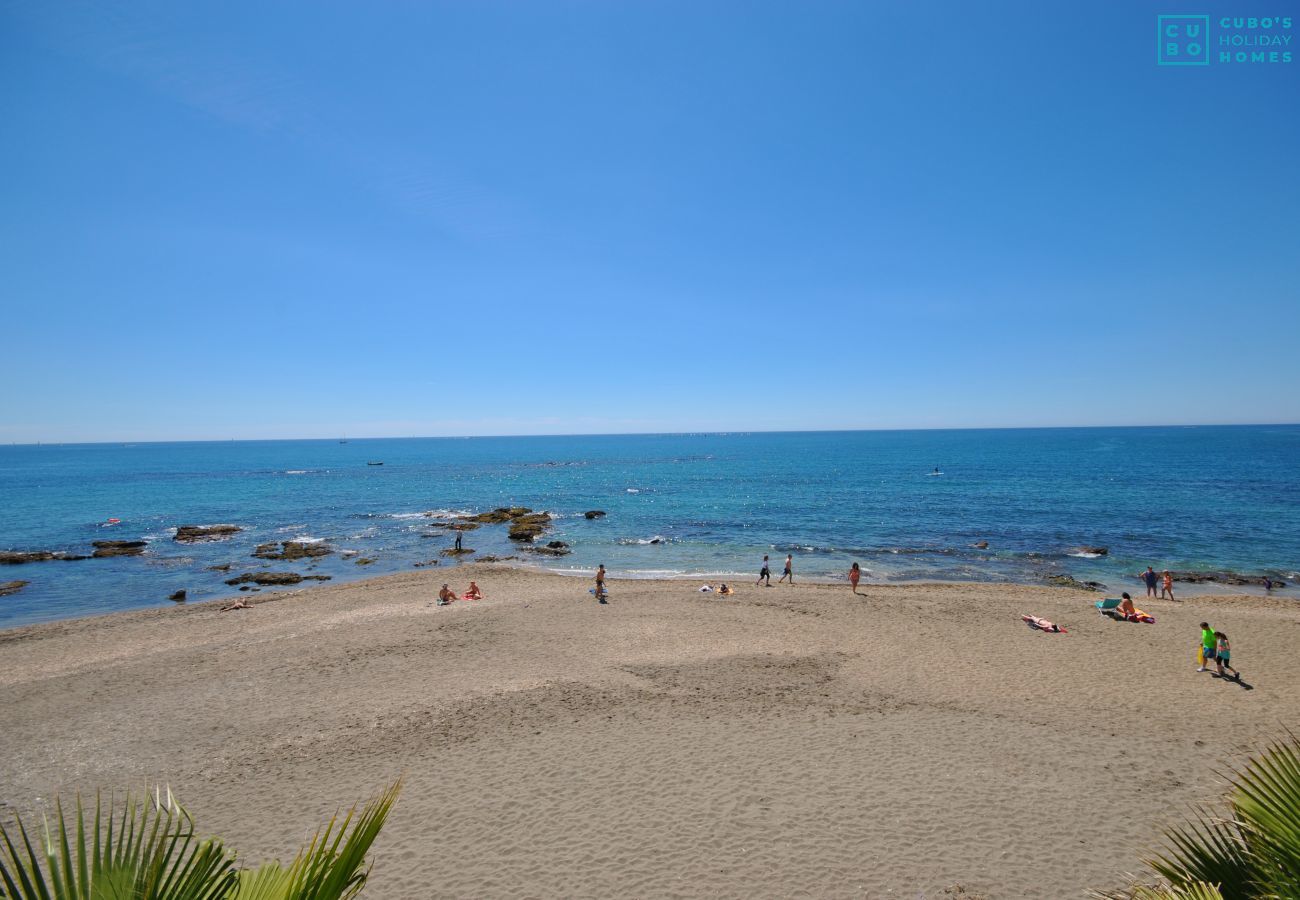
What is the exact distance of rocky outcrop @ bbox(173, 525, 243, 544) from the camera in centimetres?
4469

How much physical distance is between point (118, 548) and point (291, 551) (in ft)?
38.2

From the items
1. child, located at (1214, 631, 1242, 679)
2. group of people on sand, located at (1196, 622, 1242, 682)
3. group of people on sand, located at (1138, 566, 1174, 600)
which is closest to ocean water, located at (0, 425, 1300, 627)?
group of people on sand, located at (1138, 566, 1174, 600)

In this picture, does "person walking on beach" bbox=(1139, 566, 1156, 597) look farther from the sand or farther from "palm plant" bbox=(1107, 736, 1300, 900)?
"palm plant" bbox=(1107, 736, 1300, 900)

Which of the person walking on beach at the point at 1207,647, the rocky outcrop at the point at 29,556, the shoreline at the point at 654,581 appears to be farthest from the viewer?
the rocky outcrop at the point at 29,556

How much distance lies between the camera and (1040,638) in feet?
63.3

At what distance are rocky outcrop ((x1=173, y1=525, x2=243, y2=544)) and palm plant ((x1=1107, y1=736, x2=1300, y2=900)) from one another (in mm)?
52991

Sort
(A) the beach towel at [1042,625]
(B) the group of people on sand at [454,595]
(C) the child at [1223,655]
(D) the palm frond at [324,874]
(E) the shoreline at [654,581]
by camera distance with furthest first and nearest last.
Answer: (E) the shoreline at [654,581] < (B) the group of people on sand at [454,595] < (A) the beach towel at [1042,625] < (C) the child at [1223,655] < (D) the palm frond at [324,874]

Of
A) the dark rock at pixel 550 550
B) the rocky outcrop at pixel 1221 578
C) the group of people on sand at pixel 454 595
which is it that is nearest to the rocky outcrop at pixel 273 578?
the group of people on sand at pixel 454 595

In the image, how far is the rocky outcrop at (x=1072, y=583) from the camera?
2770 centimetres

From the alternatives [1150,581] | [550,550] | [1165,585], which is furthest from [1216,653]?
[550,550]

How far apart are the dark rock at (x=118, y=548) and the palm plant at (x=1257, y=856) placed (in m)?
49.2

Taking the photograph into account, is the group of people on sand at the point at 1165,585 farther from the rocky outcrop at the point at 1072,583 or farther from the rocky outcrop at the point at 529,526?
the rocky outcrop at the point at 529,526

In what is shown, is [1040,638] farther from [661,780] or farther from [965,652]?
[661,780]

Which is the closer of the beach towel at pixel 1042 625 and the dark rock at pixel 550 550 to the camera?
the beach towel at pixel 1042 625
